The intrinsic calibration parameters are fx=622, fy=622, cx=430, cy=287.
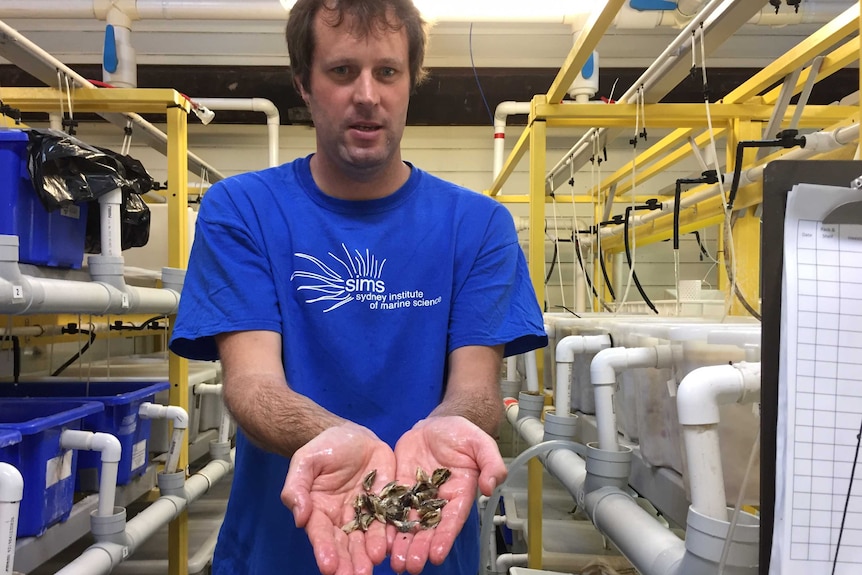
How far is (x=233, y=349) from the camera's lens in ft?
3.10

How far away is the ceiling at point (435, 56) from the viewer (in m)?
3.65

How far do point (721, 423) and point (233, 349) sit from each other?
698 millimetres

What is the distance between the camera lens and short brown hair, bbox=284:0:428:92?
100 cm

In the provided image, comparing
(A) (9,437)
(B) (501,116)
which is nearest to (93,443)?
(A) (9,437)

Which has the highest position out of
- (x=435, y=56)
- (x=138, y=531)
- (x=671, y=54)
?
(x=435, y=56)

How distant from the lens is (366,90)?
992 mm

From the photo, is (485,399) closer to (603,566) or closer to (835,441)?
(835,441)

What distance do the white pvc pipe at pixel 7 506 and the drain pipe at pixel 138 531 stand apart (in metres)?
0.23

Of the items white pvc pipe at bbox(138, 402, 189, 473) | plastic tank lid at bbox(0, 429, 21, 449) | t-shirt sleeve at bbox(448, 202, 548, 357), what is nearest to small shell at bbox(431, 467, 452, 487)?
t-shirt sleeve at bbox(448, 202, 548, 357)

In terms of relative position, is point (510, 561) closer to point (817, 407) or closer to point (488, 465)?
point (488, 465)

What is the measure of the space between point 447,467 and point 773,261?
1.61ft

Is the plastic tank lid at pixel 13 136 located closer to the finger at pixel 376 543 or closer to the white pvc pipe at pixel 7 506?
the white pvc pipe at pixel 7 506


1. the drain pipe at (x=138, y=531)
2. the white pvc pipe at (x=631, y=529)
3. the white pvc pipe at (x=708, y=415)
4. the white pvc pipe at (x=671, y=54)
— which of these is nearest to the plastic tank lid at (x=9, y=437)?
the drain pipe at (x=138, y=531)

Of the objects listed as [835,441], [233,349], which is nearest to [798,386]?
[835,441]
